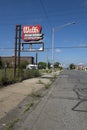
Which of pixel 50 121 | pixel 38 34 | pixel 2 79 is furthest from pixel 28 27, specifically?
pixel 50 121

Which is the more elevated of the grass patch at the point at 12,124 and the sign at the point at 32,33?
the sign at the point at 32,33

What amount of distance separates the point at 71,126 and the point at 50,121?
0.90 metres

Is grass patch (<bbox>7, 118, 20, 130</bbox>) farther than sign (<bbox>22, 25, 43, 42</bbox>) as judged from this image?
No

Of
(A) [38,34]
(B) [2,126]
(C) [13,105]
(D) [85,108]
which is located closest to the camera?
(B) [2,126]

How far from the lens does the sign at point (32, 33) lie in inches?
1578

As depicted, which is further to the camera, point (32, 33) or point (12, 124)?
point (32, 33)

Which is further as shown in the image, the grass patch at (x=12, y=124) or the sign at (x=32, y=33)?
the sign at (x=32, y=33)

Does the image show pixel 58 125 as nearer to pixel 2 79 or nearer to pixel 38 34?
pixel 2 79

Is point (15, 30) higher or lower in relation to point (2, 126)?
higher

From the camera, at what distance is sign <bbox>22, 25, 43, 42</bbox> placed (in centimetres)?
4009

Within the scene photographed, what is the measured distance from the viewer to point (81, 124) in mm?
7883

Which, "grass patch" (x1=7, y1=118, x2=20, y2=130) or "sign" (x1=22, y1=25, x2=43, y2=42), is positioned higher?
"sign" (x1=22, y1=25, x2=43, y2=42)

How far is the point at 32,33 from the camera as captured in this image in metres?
40.4

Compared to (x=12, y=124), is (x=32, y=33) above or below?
above
